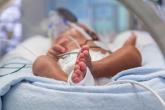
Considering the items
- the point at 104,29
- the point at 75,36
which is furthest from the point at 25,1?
the point at 75,36

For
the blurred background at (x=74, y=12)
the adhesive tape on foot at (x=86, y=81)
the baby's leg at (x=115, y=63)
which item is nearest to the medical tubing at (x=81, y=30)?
the blurred background at (x=74, y=12)

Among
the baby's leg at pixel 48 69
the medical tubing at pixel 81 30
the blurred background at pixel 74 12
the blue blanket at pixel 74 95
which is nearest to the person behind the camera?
the blue blanket at pixel 74 95

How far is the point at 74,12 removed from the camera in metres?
2.06

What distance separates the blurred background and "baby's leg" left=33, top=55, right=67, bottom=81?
3.58 feet

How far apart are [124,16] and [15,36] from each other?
0.71m

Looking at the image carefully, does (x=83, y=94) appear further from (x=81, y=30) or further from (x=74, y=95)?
(x=81, y=30)

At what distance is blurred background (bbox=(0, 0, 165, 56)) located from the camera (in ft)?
6.83

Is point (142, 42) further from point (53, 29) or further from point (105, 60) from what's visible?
point (105, 60)

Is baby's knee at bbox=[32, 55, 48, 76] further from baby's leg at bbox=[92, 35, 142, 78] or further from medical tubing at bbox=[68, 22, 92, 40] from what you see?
medical tubing at bbox=[68, 22, 92, 40]

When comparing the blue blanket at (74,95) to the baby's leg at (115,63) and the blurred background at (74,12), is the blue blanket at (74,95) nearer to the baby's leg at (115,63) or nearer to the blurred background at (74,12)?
the baby's leg at (115,63)

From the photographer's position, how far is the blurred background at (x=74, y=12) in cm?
208

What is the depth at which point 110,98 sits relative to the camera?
0.80 m

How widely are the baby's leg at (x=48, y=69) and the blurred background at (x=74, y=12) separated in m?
1.09

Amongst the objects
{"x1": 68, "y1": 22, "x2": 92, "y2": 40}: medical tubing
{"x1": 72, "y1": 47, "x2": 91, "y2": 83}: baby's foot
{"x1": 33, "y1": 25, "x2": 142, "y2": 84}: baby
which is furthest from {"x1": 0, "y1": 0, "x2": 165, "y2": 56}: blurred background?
{"x1": 72, "y1": 47, "x2": 91, "y2": 83}: baby's foot
